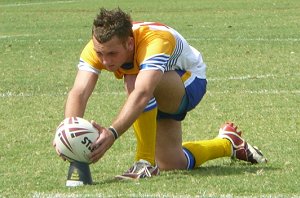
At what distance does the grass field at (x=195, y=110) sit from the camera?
7.59m

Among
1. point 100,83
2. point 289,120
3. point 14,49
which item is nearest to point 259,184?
point 289,120

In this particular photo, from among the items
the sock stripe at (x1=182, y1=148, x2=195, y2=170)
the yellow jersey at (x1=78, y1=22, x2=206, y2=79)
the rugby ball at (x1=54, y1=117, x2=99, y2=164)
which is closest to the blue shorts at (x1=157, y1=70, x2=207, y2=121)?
the yellow jersey at (x1=78, y1=22, x2=206, y2=79)

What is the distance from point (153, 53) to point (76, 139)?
824mm

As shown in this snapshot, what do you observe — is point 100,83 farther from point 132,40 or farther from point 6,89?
point 132,40

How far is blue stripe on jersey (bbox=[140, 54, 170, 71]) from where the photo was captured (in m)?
7.64

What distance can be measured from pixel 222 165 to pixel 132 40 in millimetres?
1466

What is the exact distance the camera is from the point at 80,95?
26.3 feet

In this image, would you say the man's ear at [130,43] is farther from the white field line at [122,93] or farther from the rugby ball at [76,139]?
the white field line at [122,93]

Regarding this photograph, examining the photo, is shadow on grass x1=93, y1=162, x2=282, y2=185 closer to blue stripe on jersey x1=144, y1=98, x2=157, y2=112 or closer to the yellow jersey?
blue stripe on jersey x1=144, y1=98, x2=157, y2=112

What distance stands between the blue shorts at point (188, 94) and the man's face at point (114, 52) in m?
0.63

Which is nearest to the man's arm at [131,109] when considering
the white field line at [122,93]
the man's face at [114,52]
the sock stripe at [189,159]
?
the man's face at [114,52]

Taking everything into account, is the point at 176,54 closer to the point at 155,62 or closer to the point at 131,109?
the point at 155,62

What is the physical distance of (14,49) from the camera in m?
18.8

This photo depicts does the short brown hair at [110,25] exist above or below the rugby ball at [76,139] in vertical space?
above
